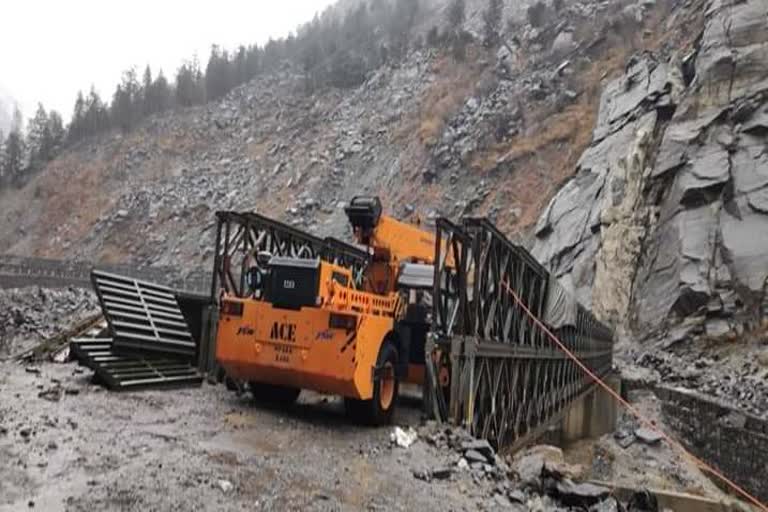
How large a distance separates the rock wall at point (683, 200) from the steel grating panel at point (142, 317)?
659 inches

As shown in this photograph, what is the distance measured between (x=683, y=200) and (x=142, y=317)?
1907 centimetres

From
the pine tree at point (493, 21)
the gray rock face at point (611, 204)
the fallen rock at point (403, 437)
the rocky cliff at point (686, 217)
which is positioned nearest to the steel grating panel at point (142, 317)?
the fallen rock at point (403, 437)

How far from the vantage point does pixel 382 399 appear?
735 centimetres

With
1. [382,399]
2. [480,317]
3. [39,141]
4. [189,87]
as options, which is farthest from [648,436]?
[39,141]

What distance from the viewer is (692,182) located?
70.7ft

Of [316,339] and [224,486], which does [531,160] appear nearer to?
[316,339]

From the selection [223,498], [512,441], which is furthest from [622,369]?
[223,498]

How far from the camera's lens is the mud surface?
435 centimetres

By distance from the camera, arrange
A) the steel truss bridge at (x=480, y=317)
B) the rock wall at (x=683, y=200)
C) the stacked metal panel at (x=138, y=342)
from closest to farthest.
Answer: the steel truss bridge at (x=480, y=317) < the stacked metal panel at (x=138, y=342) < the rock wall at (x=683, y=200)

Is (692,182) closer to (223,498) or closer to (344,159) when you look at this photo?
(223,498)

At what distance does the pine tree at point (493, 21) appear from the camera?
46.8 m

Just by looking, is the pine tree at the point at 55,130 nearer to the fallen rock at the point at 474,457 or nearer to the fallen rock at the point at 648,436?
the fallen rock at the point at 648,436

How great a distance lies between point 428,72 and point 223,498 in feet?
157

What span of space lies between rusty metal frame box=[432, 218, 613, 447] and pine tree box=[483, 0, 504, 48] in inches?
1545
